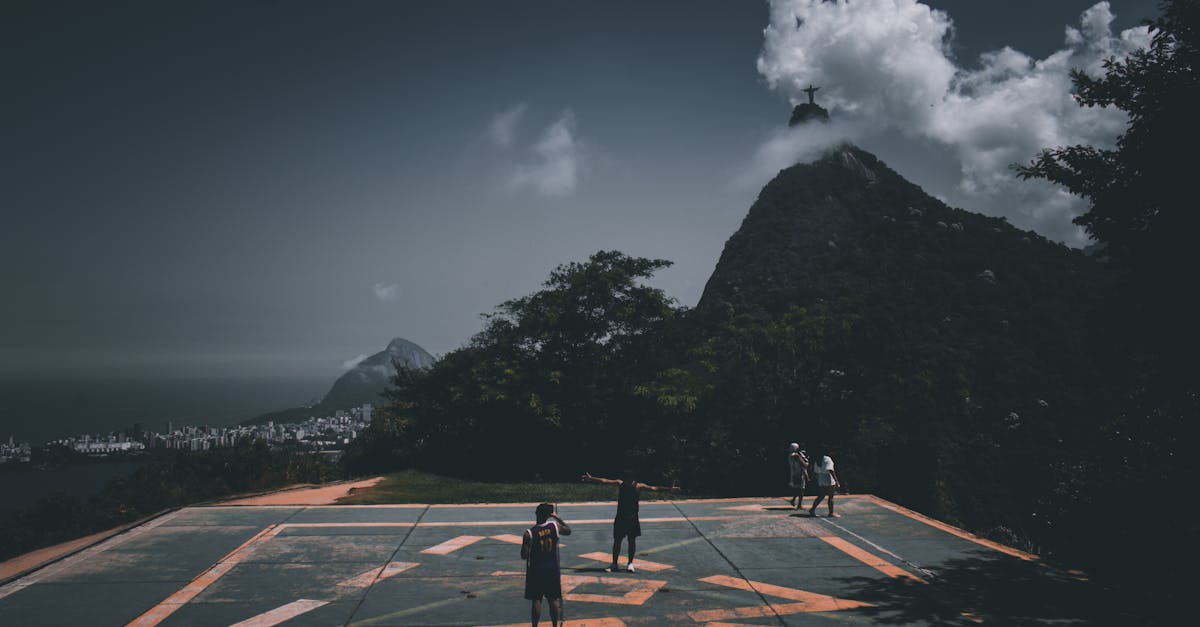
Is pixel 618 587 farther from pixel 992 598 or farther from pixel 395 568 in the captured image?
pixel 992 598

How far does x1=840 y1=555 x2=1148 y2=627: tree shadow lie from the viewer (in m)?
7.79

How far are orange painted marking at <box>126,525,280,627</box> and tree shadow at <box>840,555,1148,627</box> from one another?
8.98 m

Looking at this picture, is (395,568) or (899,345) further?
(899,345)

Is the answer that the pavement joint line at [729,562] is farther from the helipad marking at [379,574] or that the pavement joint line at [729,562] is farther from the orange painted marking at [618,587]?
the helipad marking at [379,574]

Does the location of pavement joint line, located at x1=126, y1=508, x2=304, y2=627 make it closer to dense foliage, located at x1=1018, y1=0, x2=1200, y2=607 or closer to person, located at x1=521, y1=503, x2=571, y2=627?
person, located at x1=521, y1=503, x2=571, y2=627

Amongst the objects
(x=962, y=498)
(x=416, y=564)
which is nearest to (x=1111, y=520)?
(x=416, y=564)

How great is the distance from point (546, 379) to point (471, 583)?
1426cm

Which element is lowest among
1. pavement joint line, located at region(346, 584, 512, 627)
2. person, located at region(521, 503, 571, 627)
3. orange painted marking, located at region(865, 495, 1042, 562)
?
pavement joint line, located at region(346, 584, 512, 627)

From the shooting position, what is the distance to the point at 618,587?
9062 mm

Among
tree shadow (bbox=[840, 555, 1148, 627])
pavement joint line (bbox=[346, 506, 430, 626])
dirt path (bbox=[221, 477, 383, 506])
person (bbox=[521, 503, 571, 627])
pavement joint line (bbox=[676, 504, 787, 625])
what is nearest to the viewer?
person (bbox=[521, 503, 571, 627])

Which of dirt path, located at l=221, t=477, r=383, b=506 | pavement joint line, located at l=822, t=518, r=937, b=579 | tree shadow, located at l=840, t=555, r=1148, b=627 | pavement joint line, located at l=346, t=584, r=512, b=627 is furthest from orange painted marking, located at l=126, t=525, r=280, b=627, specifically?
pavement joint line, located at l=822, t=518, r=937, b=579

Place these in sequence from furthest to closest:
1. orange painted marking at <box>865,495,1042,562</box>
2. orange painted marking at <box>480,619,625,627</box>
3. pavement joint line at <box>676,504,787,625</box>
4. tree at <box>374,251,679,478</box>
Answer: tree at <box>374,251,679,478</box> < orange painted marking at <box>865,495,1042,562</box> < pavement joint line at <box>676,504,787,625</box> < orange painted marking at <box>480,619,625,627</box>

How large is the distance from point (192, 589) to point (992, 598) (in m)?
11.2

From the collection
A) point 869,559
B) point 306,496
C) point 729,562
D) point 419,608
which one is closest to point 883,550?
point 869,559
